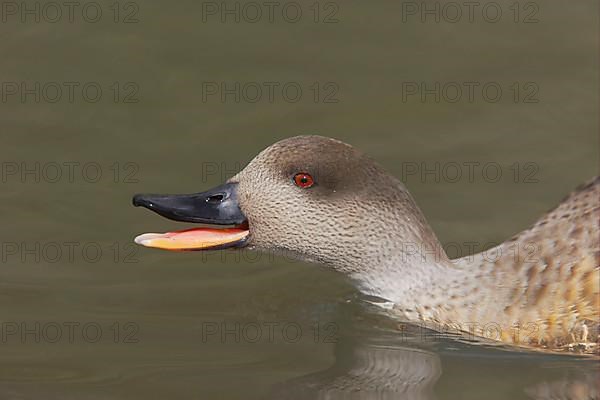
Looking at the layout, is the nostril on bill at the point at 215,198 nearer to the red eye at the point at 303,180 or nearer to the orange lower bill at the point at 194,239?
the orange lower bill at the point at 194,239

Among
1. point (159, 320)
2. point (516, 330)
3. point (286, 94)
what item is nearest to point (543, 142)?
point (286, 94)

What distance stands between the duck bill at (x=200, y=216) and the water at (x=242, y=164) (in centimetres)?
52

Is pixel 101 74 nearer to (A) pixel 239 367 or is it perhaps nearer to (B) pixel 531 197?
(B) pixel 531 197

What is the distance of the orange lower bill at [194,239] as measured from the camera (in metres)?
7.08

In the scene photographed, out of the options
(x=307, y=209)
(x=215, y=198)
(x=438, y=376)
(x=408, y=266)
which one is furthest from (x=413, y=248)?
(x=215, y=198)

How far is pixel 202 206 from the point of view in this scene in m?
7.15

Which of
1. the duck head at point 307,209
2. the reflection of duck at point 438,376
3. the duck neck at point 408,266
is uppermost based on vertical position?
the duck head at point 307,209

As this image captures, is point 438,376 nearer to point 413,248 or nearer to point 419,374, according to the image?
point 419,374

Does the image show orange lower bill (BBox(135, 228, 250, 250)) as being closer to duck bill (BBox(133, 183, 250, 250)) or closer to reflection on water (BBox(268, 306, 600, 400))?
duck bill (BBox(133, 183, 250, 250))

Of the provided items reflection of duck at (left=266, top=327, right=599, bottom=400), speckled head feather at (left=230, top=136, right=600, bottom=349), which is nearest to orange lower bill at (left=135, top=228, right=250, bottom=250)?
speckled head feather at (left=230, top=136, right=600, bottom=349)

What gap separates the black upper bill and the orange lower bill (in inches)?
3.3

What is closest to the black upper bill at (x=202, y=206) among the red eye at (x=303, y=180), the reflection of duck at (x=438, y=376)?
the red eye at (x=303, y=180)

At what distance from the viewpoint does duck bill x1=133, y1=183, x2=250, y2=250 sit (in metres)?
7.09

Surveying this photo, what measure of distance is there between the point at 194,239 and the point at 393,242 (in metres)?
1.06
